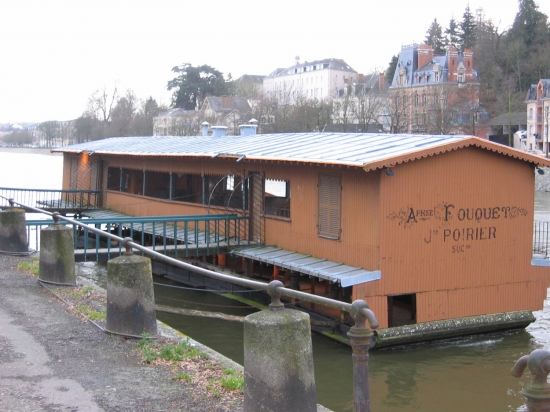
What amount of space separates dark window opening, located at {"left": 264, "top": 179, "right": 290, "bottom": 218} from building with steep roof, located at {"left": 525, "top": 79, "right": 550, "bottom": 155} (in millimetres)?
64582

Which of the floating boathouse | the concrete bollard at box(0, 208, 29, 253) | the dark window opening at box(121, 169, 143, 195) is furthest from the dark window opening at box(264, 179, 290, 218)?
the dark window opening at box(121, 169, 143, 195)

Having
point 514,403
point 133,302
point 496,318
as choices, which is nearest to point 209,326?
point 496,318

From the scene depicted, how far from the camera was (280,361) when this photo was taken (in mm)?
5285

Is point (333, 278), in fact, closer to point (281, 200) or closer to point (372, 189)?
point (372, 189)

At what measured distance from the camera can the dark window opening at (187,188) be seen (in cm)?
2405

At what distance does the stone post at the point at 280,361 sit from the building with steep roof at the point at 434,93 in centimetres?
5575

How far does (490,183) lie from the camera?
17016mm

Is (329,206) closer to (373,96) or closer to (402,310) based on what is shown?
(402,310)

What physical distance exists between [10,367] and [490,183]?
12833 millimetres

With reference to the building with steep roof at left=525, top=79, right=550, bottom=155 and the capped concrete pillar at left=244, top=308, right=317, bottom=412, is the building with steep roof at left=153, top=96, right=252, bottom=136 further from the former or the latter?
the capped concrete pillar at left=244, top=308, right=317, bottom=412

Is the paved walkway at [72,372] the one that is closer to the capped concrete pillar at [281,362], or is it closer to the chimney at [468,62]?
the capped concrete pillar at [281,362]

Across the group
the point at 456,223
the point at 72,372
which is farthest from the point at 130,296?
the point at 456,223

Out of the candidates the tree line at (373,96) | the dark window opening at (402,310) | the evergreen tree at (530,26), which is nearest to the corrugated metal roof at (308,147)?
the dark window opening at (402,310)

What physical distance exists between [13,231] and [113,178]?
18.7 m
